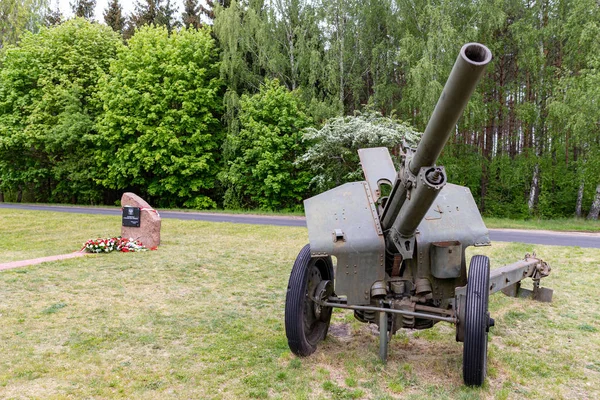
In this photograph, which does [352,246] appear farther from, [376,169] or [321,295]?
[376,169]

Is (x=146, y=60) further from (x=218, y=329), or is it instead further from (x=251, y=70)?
(x=218, y=329)

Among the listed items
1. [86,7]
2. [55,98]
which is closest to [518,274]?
[55,98]

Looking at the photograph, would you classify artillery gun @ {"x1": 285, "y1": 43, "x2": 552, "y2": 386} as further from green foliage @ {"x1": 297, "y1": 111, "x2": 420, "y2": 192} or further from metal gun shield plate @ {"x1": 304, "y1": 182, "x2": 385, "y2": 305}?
green foliage @ {"x1": 297, "y1": 111, "x2": 420, "y2": 192}

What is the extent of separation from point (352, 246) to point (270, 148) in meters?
17.0

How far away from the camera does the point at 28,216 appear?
18.1 m

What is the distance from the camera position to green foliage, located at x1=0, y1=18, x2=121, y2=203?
2483 cm

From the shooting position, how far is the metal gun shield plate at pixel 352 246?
163 inches

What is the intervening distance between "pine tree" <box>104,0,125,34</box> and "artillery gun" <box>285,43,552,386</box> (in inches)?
1376

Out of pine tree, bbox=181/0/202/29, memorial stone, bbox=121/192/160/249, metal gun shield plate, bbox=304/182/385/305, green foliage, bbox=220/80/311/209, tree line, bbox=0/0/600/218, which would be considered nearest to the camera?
metal gun shield plate, bbox=304/182/385/305

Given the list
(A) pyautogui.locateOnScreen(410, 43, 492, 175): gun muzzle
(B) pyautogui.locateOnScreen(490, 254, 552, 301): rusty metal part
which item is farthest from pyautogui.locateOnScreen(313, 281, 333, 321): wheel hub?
(A) pyautogui.locateOnScreen(410, 43, 492, 175): gun muzzle

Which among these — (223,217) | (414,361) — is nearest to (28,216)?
(223,217)

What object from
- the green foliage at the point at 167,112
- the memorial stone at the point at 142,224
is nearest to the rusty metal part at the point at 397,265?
the memorial stone at the point at 142,224

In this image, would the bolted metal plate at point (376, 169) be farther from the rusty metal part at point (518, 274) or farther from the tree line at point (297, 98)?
the tree line at point (297, 98)

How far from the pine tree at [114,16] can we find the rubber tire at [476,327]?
36059 mm
